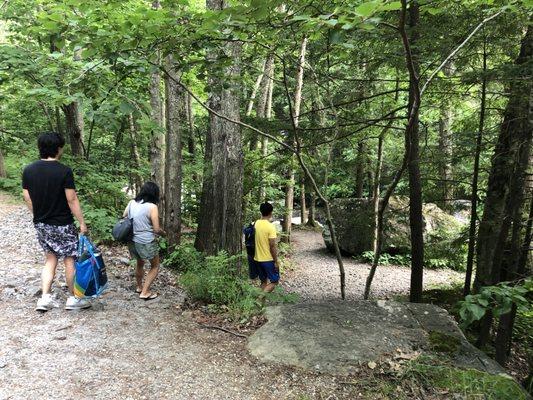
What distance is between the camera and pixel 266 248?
22.6ft

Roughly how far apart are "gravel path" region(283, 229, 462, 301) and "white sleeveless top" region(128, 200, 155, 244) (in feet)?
19.2

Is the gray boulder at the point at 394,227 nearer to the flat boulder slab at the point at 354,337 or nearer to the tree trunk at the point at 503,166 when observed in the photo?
the tree trunk at the point at 503,166

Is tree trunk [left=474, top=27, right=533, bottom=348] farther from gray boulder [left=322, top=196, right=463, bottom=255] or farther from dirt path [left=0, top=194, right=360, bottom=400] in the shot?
gray boulder [left=322, top=196, right=463, bottom=255]

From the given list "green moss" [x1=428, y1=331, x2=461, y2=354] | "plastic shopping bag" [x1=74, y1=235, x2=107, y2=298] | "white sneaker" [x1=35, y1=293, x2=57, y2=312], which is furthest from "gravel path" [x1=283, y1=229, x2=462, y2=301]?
"white sneaker" [x1=35, y1=293, x2=57, y2=312]

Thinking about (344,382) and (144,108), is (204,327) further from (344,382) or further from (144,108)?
(144,108)

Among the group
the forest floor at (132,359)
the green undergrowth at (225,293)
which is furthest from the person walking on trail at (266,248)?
the forest floor at (132,359)

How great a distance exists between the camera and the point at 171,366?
3836mm

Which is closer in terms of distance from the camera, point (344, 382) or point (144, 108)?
point (344, 382)

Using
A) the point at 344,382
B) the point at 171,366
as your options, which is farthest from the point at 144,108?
the point at 344,382

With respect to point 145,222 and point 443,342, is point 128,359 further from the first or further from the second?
point 443,342

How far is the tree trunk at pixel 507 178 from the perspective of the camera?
18.5 ft

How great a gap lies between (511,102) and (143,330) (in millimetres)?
6450

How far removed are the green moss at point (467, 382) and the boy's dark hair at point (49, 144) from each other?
4.39m

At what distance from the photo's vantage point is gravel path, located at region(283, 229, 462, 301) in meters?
11.6
